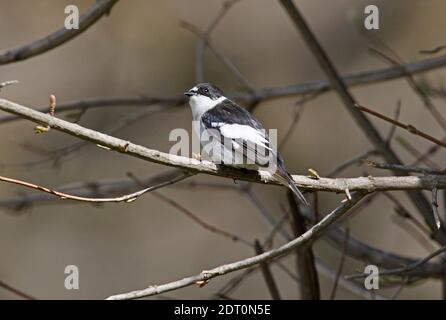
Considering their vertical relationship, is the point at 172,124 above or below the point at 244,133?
above

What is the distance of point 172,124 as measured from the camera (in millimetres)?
5816

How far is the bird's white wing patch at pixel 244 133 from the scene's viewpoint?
9.31ft

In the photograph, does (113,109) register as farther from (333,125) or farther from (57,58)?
(333,125)

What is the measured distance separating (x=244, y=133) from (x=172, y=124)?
9.75 feet

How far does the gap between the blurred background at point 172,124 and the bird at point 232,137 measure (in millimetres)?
2275

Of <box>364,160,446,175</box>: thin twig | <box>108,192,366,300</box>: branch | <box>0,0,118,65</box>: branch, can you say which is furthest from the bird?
<box>0,0,118,65</box>: branch

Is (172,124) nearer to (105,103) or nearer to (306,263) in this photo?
(105,103)

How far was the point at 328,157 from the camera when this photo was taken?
18.7 feet

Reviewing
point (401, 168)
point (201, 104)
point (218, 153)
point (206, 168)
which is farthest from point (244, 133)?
point (401, 168)

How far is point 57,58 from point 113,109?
2.09ft

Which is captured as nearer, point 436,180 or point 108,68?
point 436,180
